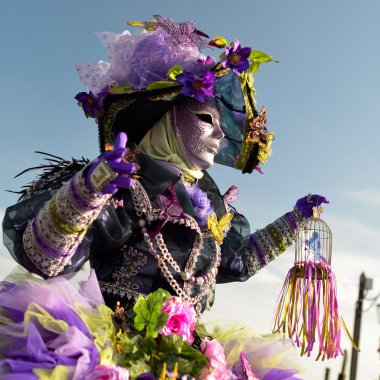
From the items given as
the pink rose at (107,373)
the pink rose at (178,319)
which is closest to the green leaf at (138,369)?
the pink rose at (107,373)

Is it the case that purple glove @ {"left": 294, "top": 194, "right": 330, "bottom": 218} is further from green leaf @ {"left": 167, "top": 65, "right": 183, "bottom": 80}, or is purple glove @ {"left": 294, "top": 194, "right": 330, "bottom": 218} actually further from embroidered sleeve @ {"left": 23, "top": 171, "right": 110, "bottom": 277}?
embroidered sleeve @ {"left": 23, "top": 171, "right": 110, "bottom": 277}

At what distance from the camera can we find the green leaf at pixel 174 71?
2.75 m

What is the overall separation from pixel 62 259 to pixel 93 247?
370 millimetres

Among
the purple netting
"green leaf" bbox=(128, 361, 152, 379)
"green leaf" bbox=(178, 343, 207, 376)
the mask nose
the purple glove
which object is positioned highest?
the purple netting

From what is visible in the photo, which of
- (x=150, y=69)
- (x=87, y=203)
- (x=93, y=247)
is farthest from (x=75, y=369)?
(x=150, y=69)

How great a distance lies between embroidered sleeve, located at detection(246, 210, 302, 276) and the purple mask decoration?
0.66m

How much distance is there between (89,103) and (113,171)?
3.87 ft

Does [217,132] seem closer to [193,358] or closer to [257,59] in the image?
[257,59]

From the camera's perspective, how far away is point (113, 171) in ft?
6.28

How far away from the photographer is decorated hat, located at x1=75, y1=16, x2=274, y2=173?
9.09ft

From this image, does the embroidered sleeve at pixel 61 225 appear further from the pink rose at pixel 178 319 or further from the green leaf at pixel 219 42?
the green leaf at pixel 219 42

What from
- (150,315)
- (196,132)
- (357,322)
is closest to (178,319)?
(150,315)

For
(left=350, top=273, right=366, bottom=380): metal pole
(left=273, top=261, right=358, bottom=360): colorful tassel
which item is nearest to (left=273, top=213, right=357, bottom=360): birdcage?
(left=273, top=261, right=358, bottom=360): colorful tassel

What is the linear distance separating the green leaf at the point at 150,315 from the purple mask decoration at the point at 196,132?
95 cm
